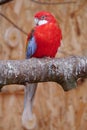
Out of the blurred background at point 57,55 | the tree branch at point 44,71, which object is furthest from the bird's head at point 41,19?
the blurred background at point 57,55

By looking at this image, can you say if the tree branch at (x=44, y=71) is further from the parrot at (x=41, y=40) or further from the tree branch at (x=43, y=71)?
the parrot at (x=41, y=40)

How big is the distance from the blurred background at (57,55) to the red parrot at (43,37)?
2.74 ft

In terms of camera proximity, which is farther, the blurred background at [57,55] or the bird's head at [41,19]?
the blurred background at [57,55]

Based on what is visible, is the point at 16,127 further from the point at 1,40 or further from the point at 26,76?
the point at 26,76

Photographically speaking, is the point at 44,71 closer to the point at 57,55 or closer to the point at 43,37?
the point at 43,37

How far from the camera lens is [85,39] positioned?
326cm

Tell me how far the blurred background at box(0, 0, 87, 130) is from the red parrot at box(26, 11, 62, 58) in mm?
836

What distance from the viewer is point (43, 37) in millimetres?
2150

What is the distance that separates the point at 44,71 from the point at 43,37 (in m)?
0.42

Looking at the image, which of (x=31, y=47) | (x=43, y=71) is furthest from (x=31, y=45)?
(x=43, y=71)

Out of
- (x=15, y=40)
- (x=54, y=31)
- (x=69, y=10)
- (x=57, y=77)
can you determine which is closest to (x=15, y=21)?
(x=15, y=40)

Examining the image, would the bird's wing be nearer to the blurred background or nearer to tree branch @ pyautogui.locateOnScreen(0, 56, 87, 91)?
tree branch @ pyautogui.locateOnScreen(0, 56, 87, 91)

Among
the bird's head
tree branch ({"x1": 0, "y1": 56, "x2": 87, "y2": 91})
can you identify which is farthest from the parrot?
tree branch ({"x1": 0, "y1": 56, "x2": 87, "y2": 91})

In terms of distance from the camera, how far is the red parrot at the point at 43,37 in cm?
216
